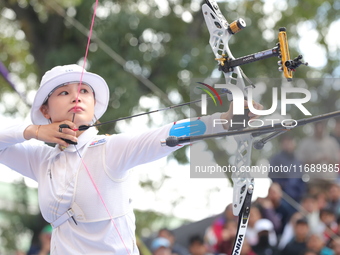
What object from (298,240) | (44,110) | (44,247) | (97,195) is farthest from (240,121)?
(44,247)

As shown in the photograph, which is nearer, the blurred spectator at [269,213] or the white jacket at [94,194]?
the white jacket at [94,194]

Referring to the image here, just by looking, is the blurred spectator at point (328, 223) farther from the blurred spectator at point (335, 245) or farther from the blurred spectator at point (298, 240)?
the blurred spectator at point (298, 240)

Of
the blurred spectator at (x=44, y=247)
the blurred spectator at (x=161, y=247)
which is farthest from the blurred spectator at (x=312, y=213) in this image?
the blurred spectator at (x=44, y=247)

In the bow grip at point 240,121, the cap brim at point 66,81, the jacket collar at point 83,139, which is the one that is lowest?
the bow grip at point 240,121

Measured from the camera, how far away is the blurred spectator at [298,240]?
4770 mm

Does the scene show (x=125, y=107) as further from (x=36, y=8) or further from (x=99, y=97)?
(x=99, y=97)

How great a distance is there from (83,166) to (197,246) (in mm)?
2775

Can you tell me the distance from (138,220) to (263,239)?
3.35 m

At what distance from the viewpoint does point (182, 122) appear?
7.52 feet

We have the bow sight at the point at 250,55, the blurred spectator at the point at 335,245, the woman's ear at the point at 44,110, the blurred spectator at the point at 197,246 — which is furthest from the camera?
the blurred spectator at the point at 197,246

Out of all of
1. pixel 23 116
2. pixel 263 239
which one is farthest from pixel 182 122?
pixel 23 116

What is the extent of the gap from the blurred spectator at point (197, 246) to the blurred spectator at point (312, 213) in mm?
862

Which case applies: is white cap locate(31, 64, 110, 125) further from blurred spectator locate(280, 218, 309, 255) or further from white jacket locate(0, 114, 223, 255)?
blurred spectator locate(280, 218, 309, 255)

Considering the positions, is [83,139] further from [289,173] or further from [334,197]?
[334,197]
